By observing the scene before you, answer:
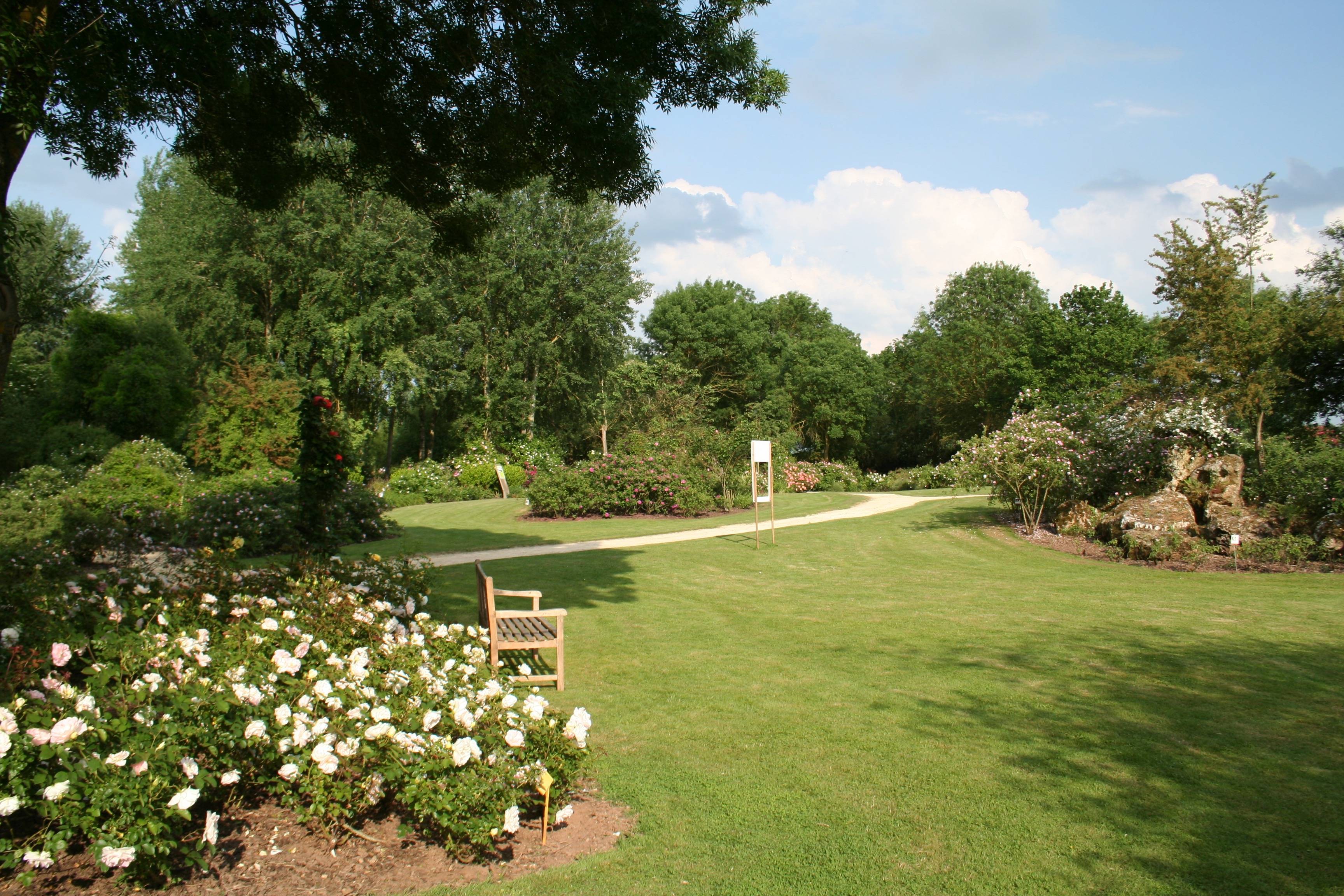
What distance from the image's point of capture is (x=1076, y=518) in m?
14.0

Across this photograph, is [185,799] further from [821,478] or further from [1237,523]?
[821,478]

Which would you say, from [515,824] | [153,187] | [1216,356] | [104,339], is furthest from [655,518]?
[153,187]

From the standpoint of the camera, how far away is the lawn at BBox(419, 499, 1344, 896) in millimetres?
3377

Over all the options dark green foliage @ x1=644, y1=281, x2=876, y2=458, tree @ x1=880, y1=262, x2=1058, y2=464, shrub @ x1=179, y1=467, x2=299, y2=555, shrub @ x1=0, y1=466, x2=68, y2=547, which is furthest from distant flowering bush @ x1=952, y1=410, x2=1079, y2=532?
dark green foliage @ x1=644, y1=281, x2=876, y2=458

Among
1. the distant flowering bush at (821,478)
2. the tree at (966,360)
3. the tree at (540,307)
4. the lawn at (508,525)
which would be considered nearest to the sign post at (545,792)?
the lawn at (508,525)

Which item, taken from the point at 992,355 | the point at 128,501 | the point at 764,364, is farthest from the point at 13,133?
the point at 764,364

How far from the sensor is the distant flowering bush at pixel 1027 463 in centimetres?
1380

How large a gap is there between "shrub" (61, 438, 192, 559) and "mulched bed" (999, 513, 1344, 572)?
43.5ft

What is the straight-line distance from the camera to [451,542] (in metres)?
14.3

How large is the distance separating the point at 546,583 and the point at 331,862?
6684mm

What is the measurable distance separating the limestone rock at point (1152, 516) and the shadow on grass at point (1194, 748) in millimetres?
5575

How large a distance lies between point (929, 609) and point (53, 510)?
10.9m

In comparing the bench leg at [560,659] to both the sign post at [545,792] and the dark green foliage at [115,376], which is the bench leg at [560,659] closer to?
the sign post at [545,792]

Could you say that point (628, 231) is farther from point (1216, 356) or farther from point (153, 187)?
point (1216, 356)
